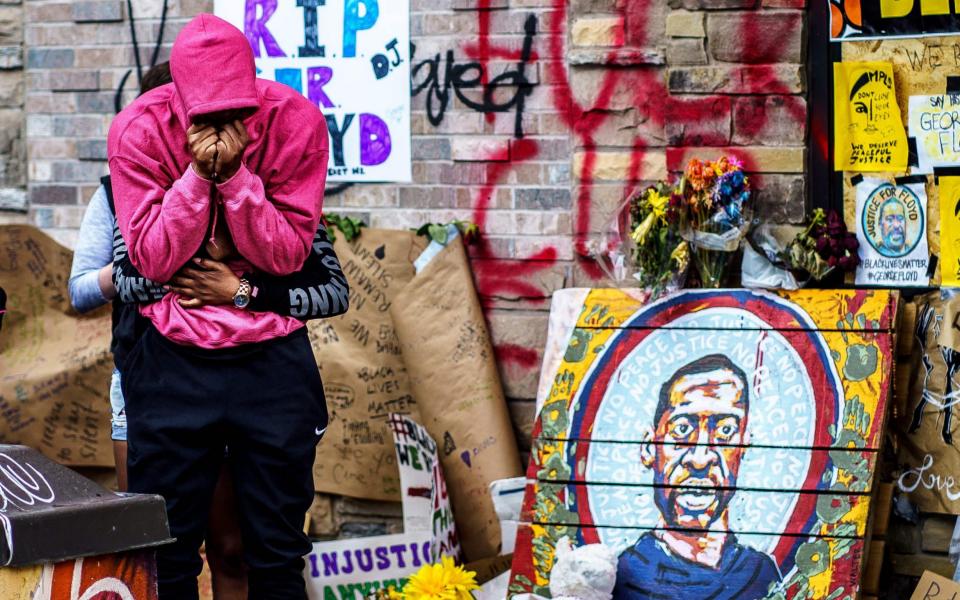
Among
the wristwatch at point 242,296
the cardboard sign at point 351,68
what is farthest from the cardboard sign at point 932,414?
the wristwatch at point 242,296

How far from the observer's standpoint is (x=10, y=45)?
5.25 meters

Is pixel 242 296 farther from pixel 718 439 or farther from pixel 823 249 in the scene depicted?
pixel 823 249

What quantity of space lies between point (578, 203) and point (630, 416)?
2.67ft

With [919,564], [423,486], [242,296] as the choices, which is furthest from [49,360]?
[919,564]

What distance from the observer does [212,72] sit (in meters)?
3.01

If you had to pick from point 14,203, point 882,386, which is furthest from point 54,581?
point 14,203

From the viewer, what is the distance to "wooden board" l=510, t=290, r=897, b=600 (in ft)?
12.6

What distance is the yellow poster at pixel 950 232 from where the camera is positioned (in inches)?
165

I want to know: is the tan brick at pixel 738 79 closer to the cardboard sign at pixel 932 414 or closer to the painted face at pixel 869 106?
the painted face at pixel 869 106

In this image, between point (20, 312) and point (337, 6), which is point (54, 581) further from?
point (337, 6)

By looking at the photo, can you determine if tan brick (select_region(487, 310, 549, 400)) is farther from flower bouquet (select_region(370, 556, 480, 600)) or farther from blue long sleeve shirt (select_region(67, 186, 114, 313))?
blue long sleeve shirt (select_region(67, 186, 114, 313))

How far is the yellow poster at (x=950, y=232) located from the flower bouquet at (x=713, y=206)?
63cm

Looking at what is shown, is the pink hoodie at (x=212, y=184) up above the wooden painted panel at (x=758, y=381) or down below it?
above

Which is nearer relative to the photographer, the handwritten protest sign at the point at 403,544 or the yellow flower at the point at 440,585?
the yellow flower at the point at 440,585
